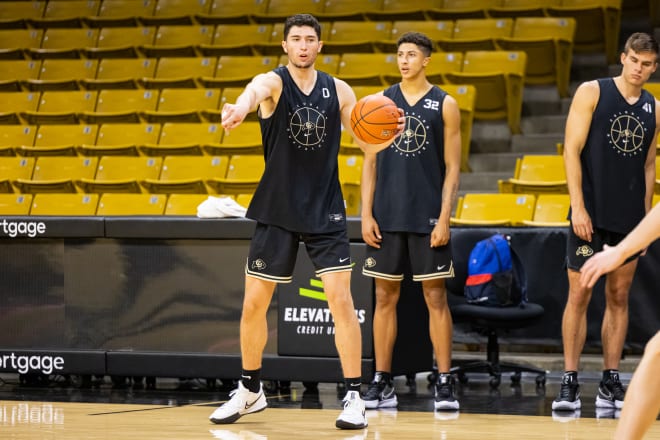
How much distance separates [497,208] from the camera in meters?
8.32

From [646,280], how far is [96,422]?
3.85 m

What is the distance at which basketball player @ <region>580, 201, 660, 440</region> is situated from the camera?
2786mm

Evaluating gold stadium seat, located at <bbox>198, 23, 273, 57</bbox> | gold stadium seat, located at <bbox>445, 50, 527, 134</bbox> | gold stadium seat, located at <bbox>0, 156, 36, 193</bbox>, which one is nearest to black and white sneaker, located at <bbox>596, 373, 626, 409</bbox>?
gold stadium seat, located at <bbox>445, 50, 527, 134</bbox>

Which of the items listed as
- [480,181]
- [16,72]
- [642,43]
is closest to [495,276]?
[642,43]

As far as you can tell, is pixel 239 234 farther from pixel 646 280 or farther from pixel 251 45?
pixel 251 45

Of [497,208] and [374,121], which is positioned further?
[497,208]

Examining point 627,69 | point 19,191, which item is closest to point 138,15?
point 19,191

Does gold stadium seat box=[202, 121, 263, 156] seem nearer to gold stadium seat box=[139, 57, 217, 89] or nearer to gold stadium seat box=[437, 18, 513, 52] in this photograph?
gold stadium seat box=[139, 57, 217, 89]

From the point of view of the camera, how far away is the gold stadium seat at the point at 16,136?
11.0 meters

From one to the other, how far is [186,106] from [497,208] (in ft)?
13.2

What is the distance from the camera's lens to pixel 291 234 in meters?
4.91

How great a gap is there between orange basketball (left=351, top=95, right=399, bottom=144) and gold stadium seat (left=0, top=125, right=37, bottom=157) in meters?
6.90

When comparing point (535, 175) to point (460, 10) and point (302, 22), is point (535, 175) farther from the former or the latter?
point (302, 22)

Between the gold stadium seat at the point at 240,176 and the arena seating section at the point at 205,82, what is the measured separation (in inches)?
0.5
